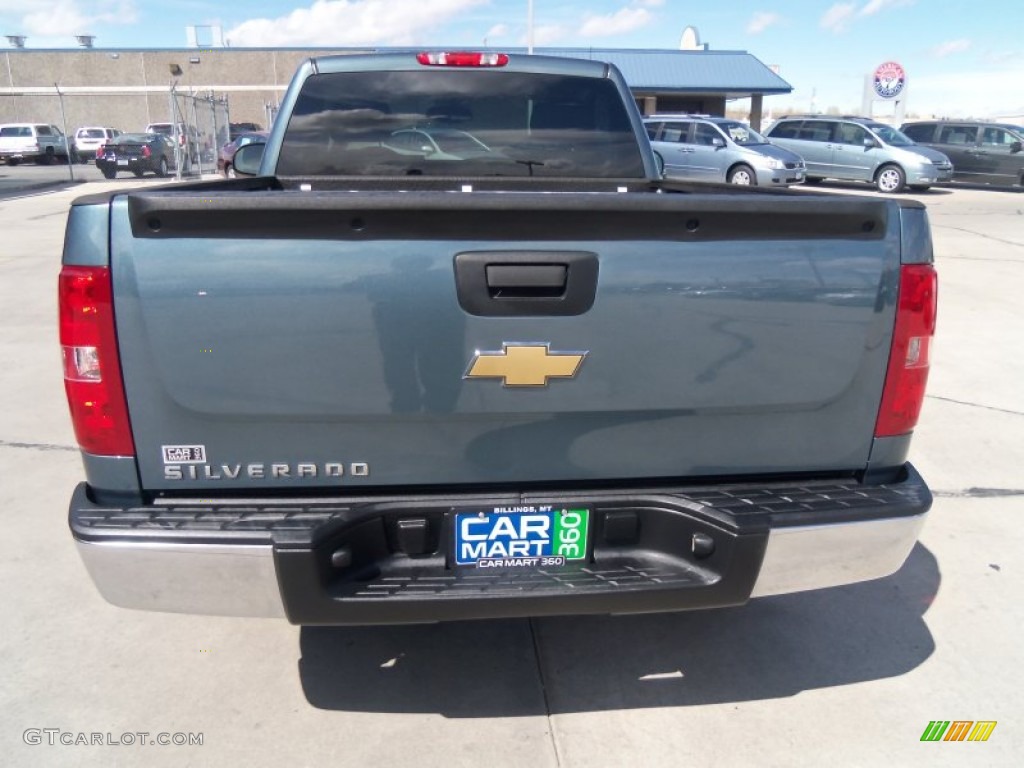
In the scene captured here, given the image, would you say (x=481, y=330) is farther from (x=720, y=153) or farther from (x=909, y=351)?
(x=720, y=153)

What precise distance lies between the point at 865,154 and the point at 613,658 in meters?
21.4

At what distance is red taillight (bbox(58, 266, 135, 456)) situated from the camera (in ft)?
6.83

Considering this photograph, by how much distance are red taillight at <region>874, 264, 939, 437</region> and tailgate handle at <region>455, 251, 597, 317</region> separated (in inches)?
36.1

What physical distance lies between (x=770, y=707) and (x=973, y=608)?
1230 millimetres

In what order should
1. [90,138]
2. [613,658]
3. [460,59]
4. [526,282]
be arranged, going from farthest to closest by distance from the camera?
[90,138] < [460,59] < [613,658] < [526,282]

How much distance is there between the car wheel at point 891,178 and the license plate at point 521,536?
2152 centimetres

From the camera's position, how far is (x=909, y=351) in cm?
237

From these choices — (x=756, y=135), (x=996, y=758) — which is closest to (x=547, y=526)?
(x=996, y=758)

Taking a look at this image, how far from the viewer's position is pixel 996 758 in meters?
2.57

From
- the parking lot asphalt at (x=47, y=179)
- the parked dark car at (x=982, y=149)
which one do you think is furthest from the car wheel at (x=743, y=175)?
the parking lot asphalt at (x=47, y=179)

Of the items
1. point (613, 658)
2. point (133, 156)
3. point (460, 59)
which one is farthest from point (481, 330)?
point (133, 156)

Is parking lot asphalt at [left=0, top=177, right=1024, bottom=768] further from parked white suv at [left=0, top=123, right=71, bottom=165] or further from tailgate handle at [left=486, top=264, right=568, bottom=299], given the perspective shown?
parked white suv at [left=0, top=123, right=71, bottom=165]

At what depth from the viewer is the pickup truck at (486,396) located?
209 cm

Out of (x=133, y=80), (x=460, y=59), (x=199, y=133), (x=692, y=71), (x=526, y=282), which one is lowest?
(x=199, y=133)
